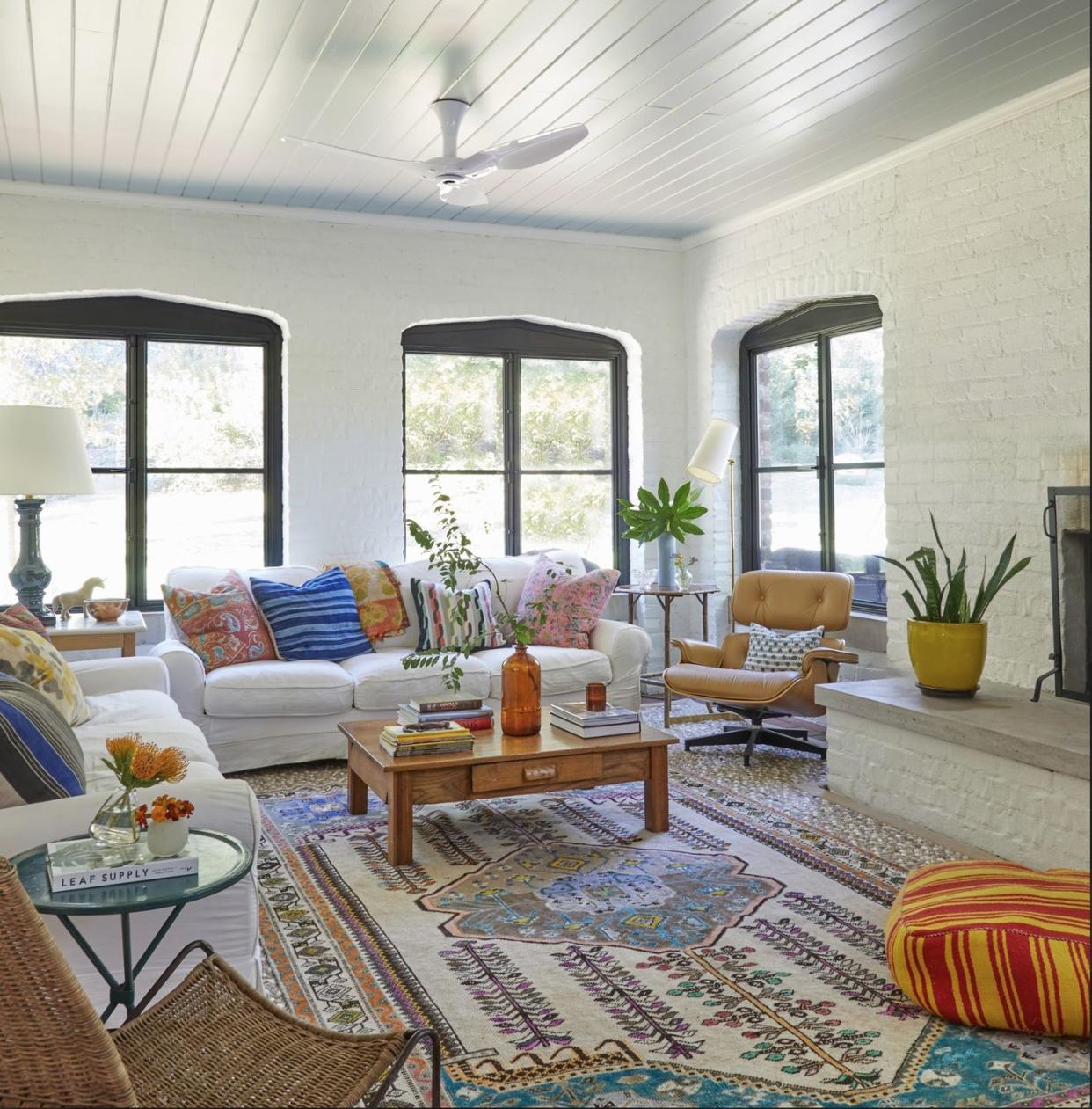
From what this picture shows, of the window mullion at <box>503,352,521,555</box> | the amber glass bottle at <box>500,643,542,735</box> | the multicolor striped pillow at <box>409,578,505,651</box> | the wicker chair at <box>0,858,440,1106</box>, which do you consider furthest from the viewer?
the window mullion at <box>503,352,521,555</box>

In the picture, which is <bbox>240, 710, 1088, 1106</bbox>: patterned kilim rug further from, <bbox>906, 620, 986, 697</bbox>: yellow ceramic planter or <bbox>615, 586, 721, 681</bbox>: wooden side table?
<bbox>615, 586, 721, 681</bbox>: wooden side table

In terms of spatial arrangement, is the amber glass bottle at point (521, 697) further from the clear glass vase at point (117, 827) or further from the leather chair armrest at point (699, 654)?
the clear glass vase at point (117, 827)

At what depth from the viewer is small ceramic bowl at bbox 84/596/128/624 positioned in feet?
16.6

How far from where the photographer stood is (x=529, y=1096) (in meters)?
2.26

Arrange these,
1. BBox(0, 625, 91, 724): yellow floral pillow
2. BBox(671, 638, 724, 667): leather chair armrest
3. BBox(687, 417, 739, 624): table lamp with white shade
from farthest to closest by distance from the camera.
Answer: BBox(687, 417, 739, 624): table lamp with white shade → BBox(671, 638, 724, 667): leather chair armrest → BBox(0, 625, 91, 724): yellow floral pillow

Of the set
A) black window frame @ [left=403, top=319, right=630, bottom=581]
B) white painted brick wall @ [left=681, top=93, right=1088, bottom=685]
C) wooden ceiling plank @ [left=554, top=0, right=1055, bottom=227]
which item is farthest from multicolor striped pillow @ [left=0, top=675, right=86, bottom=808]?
black window frame @ [left=403, top=319, right=630, bottom=581]

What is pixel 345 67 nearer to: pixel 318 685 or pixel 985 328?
pixel 318 685

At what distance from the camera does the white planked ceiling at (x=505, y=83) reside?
143 inches

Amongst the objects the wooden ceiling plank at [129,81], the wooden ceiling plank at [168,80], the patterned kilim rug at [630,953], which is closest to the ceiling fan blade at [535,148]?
the wooden ceiling plank at [168,80]

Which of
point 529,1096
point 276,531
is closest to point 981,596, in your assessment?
point 529,1096

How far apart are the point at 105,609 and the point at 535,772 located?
2.45 m

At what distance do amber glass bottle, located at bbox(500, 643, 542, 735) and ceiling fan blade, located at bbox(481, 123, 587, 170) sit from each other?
6.17ft

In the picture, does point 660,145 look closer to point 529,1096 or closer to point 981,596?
point 981,596

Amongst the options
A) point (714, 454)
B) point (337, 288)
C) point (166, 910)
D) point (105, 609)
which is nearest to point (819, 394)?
point (714, 454)
